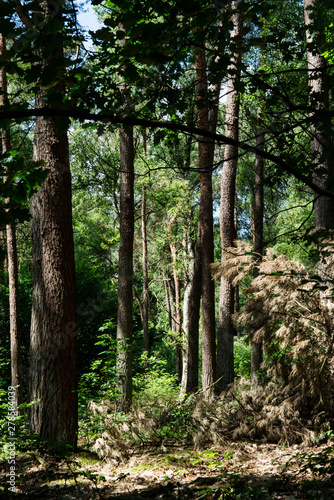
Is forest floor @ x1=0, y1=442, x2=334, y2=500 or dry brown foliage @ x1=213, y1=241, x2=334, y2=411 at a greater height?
dry brown foliage @ x1=213, y1=241, x2=334, y2=411

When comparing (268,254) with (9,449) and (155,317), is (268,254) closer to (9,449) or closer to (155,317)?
(9,449)

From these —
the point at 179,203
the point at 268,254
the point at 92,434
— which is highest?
the point at 179,203

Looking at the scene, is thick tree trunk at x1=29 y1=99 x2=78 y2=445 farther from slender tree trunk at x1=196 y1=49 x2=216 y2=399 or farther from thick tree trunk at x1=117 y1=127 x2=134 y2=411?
slender tree trunk at x1=196 y1=49 x2=216 y2=399

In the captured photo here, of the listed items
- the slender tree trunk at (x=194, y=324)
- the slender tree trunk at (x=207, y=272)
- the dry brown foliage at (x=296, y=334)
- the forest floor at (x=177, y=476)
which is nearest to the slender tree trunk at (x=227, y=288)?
the slender tree trunk at (x=207, y=272)

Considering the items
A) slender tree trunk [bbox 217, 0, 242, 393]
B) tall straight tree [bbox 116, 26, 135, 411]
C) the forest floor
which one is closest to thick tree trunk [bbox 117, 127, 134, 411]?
tall straight tree [bbox 116, 26, 135, 411]

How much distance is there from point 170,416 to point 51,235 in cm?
354

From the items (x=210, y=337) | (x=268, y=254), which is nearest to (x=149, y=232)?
(x=210, y=337)

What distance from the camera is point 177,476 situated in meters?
4.42

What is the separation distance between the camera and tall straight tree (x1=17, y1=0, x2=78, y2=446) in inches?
204

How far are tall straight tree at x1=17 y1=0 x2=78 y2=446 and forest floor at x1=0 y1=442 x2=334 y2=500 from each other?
1.70 feet

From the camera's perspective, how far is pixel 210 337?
9.31 metres

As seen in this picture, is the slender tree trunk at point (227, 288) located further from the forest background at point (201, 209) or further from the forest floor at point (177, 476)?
the forest floor at point (177, 476)

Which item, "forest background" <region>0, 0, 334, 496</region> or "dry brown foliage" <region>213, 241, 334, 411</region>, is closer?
"forest background" <region>0, 0, 334, 496</region>

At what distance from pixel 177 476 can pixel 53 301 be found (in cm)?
254
